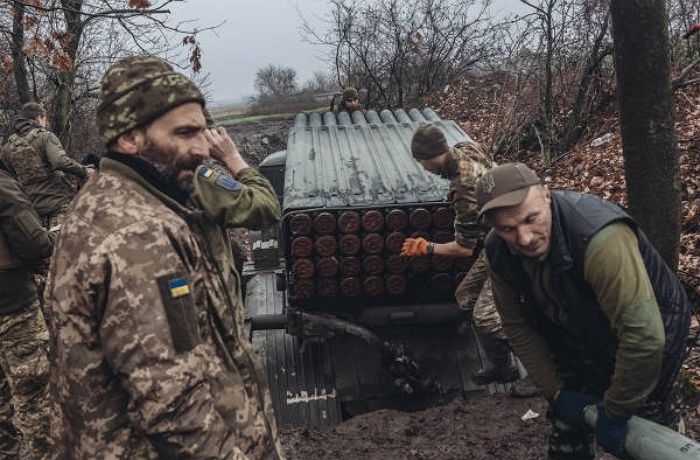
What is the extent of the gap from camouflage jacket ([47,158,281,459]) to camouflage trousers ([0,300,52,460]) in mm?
2251

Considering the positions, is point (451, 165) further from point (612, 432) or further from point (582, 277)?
point (612, 432)

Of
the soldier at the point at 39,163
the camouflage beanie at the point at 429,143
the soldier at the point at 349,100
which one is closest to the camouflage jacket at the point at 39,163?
the soldier at the point at 39,163

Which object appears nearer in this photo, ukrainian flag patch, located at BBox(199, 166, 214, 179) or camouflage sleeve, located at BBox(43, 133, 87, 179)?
ukrainian flag patch, located at BBox(199, 166, 214, 179)

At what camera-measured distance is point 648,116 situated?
3826 millimetres

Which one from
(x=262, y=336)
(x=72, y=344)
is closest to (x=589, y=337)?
(x=72, y=344)

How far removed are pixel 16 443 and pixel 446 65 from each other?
45.4 feet

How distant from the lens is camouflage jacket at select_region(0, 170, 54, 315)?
402 cm

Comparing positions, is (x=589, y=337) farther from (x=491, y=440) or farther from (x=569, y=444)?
(x=491, y=440)

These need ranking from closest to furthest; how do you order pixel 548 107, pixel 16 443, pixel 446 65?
pixel 16 443
pixel 548 107
pixel 446 65

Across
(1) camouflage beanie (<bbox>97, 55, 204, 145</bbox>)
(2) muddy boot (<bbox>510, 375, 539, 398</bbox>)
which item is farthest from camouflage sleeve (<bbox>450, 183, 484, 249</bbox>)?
(1) camouflage beanie (<bbox>97, 55, 204, 145</bbox>)

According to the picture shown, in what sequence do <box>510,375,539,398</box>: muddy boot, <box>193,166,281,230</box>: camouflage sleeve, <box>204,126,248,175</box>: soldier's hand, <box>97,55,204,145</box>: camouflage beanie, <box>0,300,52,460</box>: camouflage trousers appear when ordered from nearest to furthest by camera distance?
<box>97,55,204,145</box>: camouflage beanie < <box>193,166,281,230</box>: camouflage sleeve < <box>204,126,248,175</box>: soldier's hand < <box>0,300,52,460</box>: camouflage trousers < <box>510,375,539,398</box>: muddy boot

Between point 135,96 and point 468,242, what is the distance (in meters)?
3.18

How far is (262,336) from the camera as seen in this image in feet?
22.0

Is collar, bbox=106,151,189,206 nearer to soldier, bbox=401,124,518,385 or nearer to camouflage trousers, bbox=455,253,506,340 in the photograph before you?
soldier, bbox=401,124,518,385
